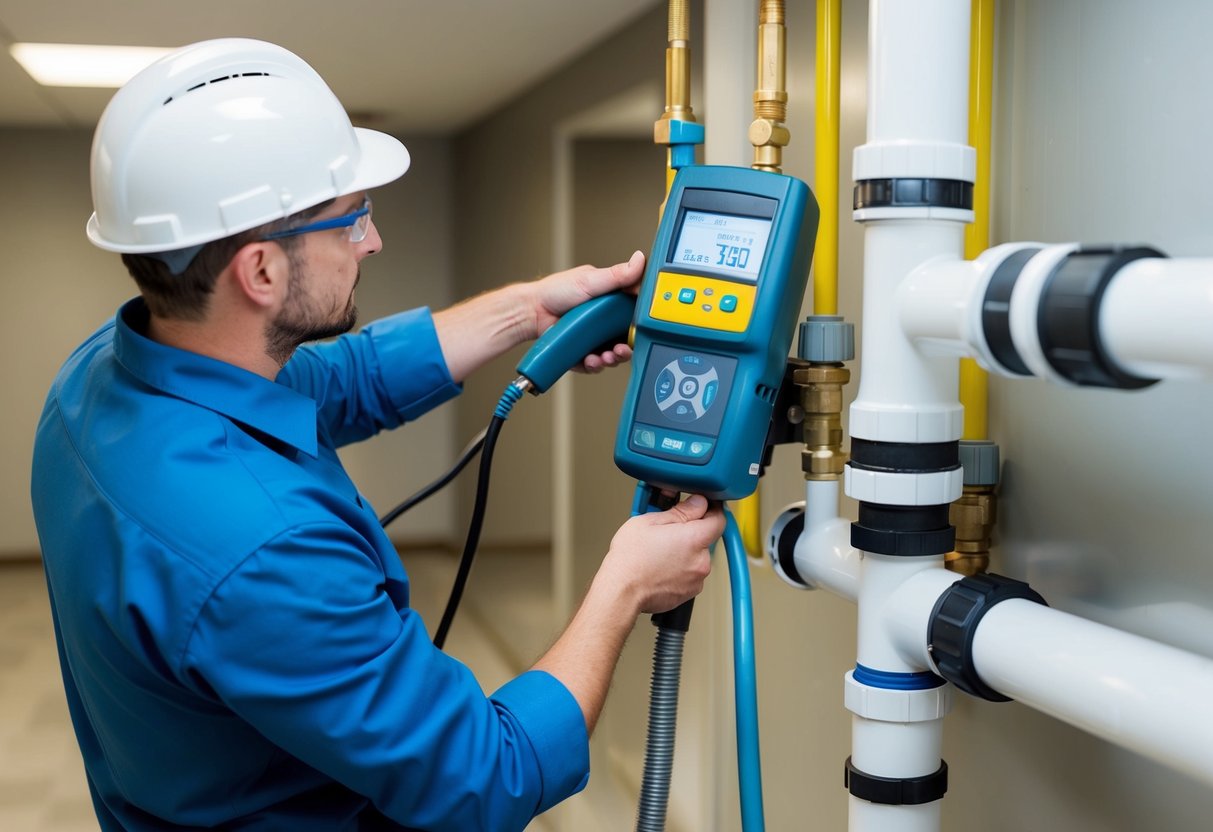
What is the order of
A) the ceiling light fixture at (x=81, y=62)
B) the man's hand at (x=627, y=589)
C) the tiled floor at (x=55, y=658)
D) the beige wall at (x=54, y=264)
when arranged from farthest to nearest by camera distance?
the beige wall at (x=54, y=264)
the tiled floor at (x=55, y=658)
the ceiling light fixture at (x=81, y=62)
the man's hand at (x=627, y=589)

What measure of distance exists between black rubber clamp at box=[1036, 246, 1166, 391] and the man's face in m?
0.51

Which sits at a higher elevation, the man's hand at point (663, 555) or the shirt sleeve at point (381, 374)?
the shirt sleeve at point (381, 374)

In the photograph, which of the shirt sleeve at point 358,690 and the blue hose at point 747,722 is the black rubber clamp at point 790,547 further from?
the shirt sleeve at point 358,690

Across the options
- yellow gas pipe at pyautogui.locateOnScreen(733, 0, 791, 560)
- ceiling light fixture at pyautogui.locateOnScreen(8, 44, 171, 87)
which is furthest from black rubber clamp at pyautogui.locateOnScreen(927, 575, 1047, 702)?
ceiling light fixture at pyautogui.locateOnScreen(8, 44, 171, 87)

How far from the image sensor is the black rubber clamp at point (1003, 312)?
58 cm

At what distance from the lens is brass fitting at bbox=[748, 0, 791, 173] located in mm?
896

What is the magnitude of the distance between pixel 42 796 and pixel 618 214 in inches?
63.4

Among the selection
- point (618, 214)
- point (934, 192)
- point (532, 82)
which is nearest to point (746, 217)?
point (934, 192)

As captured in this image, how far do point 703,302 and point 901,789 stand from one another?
381 millimetres

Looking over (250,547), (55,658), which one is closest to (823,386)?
(250,547)

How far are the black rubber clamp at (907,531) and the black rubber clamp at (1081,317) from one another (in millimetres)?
194

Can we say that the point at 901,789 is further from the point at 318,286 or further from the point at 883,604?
the point at 318,286

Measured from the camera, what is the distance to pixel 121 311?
0.86 m

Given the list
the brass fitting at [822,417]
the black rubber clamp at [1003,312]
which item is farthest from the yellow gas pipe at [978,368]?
the black rubber clamp at [1003,312]
